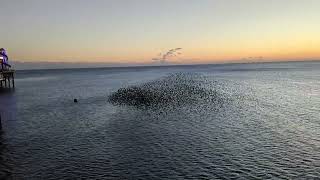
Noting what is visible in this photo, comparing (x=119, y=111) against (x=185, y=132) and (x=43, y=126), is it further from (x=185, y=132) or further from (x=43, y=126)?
(x=185, y=132)

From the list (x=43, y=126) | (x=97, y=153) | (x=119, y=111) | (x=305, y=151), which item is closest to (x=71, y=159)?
(x=97, y=153)

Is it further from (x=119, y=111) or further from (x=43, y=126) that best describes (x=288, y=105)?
(x=43, y=126)

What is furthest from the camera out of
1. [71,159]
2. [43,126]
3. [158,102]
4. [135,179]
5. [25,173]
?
[158,102]

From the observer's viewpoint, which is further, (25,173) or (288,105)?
(288,105)

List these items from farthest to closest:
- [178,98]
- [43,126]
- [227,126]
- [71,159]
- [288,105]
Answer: [178,98] < [288,105] < [43,126] < [227,126] < [71,159]

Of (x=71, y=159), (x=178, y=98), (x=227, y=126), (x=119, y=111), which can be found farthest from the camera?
(x=178, y=98)

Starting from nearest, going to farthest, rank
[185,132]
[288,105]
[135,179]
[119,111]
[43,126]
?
1. [135,179]
2. [185,132]
3. [43,126]
4. [119,111]
5. [288,105]

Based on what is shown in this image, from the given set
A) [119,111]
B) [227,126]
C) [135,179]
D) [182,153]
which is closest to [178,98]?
[119,111]

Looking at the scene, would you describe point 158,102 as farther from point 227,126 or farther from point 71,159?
point 71,159

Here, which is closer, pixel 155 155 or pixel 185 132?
pixel 155 155
